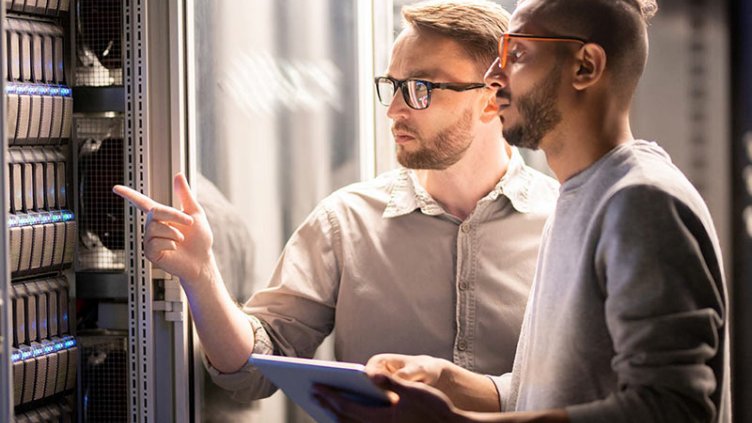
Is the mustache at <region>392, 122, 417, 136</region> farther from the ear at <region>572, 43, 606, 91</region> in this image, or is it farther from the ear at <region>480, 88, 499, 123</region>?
the ear at <region>572, 43, 606, 91</region>

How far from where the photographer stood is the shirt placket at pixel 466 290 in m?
2.36

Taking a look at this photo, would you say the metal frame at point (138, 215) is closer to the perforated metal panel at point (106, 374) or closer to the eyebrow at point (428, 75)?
the perforated metal panel at point (106, 374)

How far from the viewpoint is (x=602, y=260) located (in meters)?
1.49

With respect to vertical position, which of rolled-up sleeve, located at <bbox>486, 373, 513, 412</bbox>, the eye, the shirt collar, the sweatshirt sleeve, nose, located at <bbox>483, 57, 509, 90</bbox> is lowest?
rolled-up sleeve, located at <bbox>486, 373, 513, 412</bbox>

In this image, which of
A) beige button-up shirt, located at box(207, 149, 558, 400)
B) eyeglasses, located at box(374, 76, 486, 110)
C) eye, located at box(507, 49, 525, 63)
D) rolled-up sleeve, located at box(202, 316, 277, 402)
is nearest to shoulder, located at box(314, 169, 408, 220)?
beige button-up shirt, located at box(207, 149, 558, 400)

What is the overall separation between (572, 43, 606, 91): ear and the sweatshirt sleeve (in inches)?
8.7

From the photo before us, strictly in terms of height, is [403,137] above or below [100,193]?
above

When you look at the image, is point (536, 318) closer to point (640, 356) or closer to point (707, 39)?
point (640, 356)

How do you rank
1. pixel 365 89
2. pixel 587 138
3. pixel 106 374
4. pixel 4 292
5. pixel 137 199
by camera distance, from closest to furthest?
pixel 587 138 < pixel 4 292 < pixel 137 199 < pixel 106 374 < pixel 365 89

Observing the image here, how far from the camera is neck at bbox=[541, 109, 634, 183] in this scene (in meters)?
1.60

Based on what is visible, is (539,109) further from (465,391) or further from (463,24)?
(463,24)

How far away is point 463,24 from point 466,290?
0.65 m

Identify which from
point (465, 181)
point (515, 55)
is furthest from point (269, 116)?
point (515, 55)

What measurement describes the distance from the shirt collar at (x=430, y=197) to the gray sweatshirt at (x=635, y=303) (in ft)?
2.71
